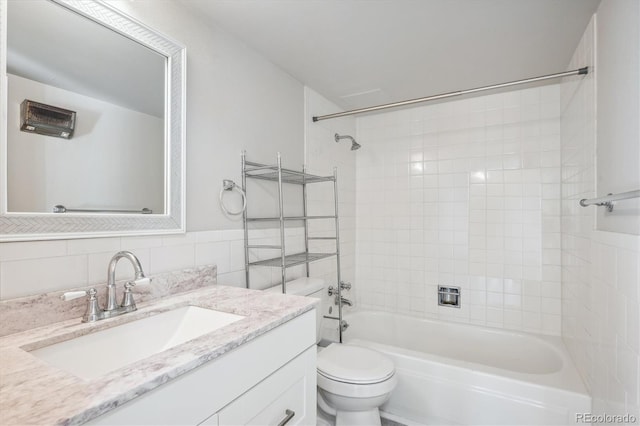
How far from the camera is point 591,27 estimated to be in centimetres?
158

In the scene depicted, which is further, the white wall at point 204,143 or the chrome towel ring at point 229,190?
the chrome towel ring at point 229,190

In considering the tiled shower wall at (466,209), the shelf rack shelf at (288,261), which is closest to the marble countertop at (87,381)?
the shelf rack shelf at (288,261)

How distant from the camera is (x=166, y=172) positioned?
1.37 m

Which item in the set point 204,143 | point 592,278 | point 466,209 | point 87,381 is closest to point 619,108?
point 592,278

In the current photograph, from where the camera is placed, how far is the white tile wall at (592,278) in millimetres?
1146

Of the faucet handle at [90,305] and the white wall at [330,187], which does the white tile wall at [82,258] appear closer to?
the faucet handle at [90,305]

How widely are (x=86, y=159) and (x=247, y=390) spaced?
A: 96 cm

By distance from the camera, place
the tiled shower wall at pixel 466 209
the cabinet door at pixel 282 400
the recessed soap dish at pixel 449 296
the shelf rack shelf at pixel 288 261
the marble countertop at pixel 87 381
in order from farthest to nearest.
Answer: the recessed soap dish at pixel 449 296 → the tiled shower wall at pixel 466 209 → the shelf rack shelf at pixel 288 261 → the cabinet door at pixel 282 400 → the marble countertop at pixel 87 381

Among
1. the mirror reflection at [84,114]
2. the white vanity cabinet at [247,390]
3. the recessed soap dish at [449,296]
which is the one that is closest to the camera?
the white vanity cabinet at [247,390]

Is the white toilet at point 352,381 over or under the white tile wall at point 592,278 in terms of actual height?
under

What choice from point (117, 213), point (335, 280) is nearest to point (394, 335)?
point (335, 280)

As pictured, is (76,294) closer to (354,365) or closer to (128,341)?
(128,341)

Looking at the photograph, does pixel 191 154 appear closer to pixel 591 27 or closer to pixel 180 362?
pixel 180 362

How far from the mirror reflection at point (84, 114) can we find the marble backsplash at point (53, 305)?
0.89 feet
